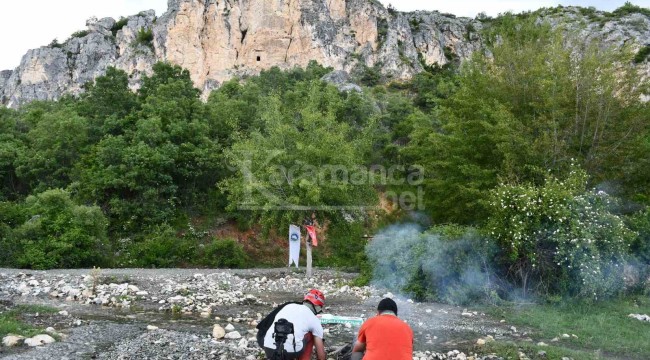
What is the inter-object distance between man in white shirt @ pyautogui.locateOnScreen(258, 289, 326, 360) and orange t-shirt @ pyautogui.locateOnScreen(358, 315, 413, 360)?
0.94 metres

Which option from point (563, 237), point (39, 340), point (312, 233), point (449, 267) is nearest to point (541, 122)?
point (563, 237)

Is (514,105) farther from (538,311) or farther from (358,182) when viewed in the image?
(538,311)

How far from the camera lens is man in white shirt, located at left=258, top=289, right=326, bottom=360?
675 cm

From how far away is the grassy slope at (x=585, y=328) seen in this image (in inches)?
380

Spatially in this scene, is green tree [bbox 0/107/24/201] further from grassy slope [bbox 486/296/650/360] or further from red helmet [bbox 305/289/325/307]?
grassy slope [bbox 486/296/650/360]

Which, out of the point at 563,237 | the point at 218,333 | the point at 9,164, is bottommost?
the point at 218,333

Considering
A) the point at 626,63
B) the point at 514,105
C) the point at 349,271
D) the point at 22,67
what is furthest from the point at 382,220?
the point at 22,67

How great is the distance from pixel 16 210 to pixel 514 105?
72.0 ft

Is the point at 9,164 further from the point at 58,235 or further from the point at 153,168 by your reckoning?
the point at 58,235

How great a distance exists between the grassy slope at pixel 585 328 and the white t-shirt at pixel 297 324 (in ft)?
14.4

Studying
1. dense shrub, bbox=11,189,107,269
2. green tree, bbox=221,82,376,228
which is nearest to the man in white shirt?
green tree, bbox=221,82,376,228

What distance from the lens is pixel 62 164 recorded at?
30.4 meters

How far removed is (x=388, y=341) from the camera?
6.07 meters

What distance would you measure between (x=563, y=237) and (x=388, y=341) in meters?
9.16
